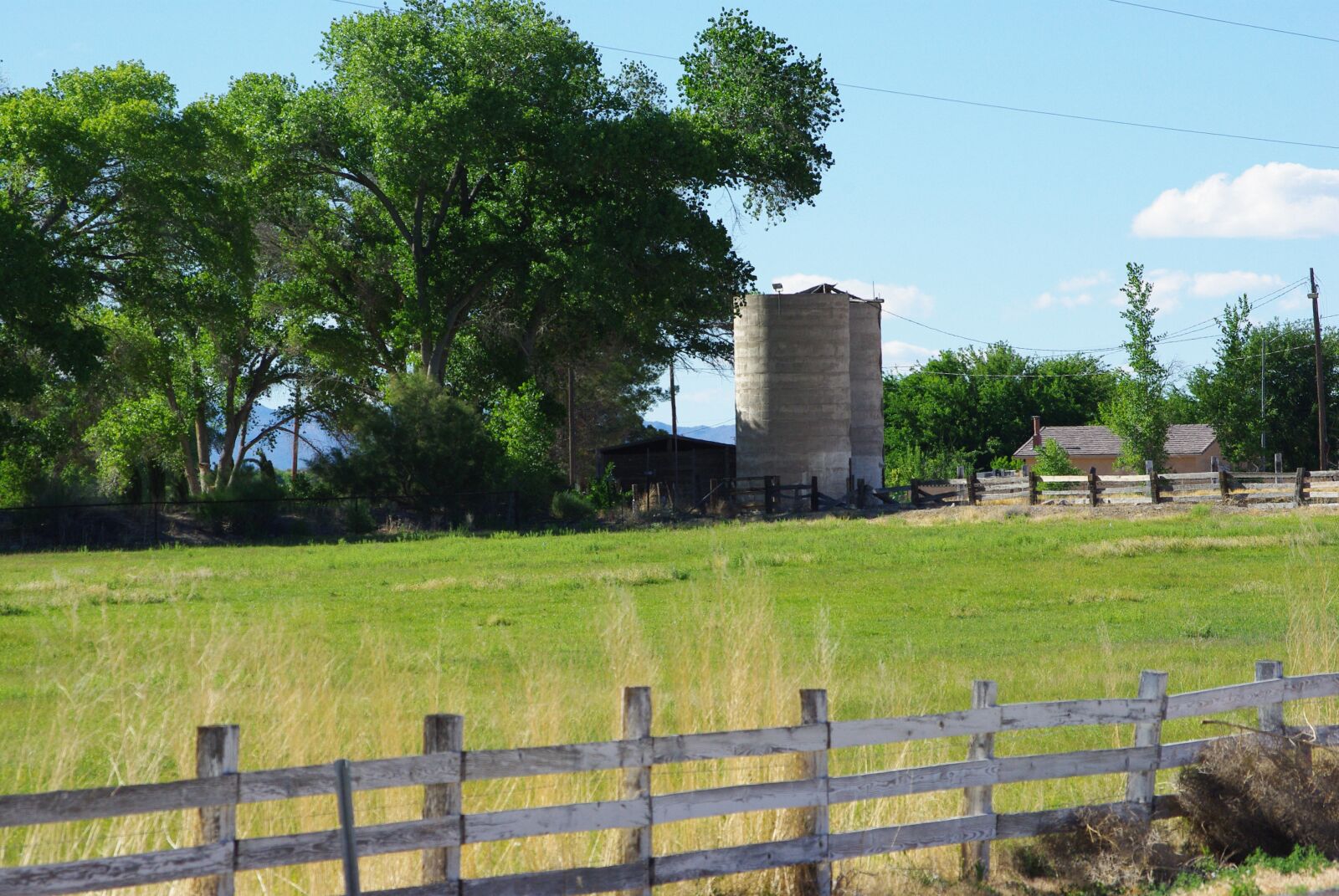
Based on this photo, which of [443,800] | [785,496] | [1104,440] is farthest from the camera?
[1104,440]

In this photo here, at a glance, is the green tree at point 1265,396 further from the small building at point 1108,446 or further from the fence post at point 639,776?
the fence post at point 639,776

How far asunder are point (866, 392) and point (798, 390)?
650cm

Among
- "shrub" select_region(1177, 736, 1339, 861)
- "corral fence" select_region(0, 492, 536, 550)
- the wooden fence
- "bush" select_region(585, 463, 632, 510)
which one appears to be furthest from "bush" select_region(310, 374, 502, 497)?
"shrub" select_region(1177, 736, 1339, 861)

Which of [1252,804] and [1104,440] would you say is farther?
[1104,440]

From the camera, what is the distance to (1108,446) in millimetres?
92625

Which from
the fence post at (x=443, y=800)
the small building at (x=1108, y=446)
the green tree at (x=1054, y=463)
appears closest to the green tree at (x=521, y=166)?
the green tree at (x=1054, y=463)

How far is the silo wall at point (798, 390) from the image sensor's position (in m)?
54.8

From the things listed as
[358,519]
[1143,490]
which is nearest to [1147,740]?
[358,519]

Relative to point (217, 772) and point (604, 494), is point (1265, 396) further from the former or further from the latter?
point (217, 772)

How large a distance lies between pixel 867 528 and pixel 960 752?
2876 centimetres

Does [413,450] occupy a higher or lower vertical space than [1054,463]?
higher

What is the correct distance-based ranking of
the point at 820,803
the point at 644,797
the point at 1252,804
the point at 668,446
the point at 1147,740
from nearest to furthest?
the point at 644,797 < the point at 820,803 < the point at 1147,740 < the point at 1252,804 < the point at 668,446

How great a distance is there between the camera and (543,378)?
57.6 m

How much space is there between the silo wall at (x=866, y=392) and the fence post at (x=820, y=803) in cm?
5077
